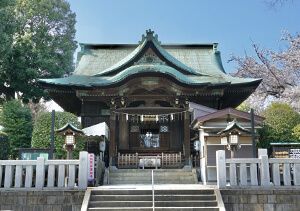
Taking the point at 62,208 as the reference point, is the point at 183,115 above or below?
above

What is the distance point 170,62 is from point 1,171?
490 inches

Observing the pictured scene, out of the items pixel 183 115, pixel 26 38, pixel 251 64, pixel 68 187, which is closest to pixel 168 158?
pixel 183 115

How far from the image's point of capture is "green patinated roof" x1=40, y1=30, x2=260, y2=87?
19516 mm

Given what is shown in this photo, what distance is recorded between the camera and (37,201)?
11.8 metres

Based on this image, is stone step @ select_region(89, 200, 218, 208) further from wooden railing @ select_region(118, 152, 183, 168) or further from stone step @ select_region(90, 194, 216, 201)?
wooden railing @ select_region(118, 152, 183, 168)

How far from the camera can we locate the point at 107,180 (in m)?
16.2

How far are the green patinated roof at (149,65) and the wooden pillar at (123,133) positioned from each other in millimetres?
2457

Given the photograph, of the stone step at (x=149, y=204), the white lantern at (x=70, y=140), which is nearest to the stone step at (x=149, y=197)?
the stone step at (x=149, y=204)

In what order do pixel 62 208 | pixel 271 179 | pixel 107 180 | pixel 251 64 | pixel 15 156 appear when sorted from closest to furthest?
pixel 62 208 → pixel 271 179 → pixel 107 180 → pixel 15 156 → pixel 251 64

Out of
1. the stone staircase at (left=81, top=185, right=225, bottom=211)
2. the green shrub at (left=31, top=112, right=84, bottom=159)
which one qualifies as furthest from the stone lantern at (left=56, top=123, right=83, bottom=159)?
the stone staircase at (left=81, top=185, right=225, bottom=211)

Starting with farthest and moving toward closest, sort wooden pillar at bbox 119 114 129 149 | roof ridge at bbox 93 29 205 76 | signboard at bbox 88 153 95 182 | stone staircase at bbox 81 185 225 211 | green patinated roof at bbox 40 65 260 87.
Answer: roof ridge at bbox 93 29 205 76 < wooden pillar at bbox 119 114 129 149 < green patinated roof at bbox 40 65 260 87 < signboard at bbox 88 153 95 182 < stone staircase at bbox 81 185 225 211

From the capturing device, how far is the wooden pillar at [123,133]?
67.1 feet

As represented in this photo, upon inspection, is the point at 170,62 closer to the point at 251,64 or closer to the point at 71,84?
the point at 71,84

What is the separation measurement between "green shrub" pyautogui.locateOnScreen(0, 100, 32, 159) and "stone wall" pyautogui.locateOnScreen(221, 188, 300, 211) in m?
14.9
